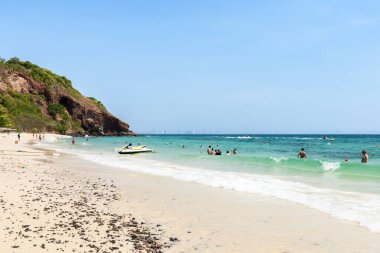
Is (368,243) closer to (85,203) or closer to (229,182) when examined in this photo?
(85,203)

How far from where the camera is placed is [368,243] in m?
8.67

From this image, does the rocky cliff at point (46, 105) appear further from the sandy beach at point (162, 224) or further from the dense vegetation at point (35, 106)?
the sandy beach at point (162, 224)

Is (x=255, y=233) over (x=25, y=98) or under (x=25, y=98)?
under

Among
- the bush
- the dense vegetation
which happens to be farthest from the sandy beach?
the bush

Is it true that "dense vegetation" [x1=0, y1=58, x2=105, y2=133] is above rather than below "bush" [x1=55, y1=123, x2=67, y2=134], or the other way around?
above

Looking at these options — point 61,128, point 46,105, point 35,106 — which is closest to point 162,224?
point 61,128

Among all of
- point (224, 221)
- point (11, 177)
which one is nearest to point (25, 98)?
point (11, 177)

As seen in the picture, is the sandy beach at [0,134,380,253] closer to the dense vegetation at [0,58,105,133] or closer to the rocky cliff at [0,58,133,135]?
the dense vegetation at [0,58,105,133]

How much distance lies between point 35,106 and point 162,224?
441 feet

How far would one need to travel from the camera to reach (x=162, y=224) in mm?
10242

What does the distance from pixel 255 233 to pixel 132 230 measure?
3.13m

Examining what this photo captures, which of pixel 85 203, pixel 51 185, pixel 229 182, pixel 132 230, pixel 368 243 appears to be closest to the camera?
pixel 368 243

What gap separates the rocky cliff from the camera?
395ft

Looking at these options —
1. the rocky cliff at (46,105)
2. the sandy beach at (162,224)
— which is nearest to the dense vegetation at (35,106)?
the rocky cliff at (46,105)
